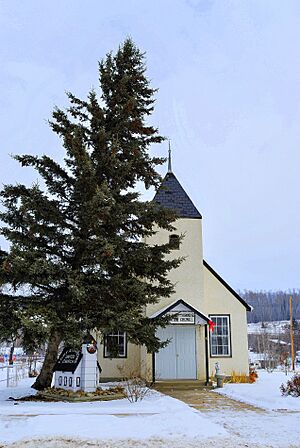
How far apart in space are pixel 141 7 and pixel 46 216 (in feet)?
21.2

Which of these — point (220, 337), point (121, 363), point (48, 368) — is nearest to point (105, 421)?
point (48, 368)

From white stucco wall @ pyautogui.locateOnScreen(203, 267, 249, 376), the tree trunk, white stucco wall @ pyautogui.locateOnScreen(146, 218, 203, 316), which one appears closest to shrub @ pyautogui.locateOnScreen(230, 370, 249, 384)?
white stucco wall @ pyautogui.locateOnScreen(203, 267, 249, 376)

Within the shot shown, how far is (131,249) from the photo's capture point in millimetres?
14578

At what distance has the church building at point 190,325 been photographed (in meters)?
18.1

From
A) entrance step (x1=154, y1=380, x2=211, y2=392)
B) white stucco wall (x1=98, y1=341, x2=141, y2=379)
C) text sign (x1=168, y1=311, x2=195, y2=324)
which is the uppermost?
text sign (x1=168, y1=311, x2=195, y2=324)

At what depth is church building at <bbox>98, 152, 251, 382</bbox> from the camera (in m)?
18.1

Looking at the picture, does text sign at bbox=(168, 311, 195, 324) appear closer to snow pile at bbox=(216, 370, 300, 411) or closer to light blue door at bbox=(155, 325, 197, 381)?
light blue door at bbox=(155, 325, 197, 381)

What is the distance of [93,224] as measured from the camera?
13.2 metres

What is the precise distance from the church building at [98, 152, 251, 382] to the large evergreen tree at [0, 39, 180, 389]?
346 centimetres

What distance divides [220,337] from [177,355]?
2590mm

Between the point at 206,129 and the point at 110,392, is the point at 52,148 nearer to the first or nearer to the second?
the point at 206,129

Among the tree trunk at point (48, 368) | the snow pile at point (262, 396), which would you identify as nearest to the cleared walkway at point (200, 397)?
the snow pile at point (262, 396)

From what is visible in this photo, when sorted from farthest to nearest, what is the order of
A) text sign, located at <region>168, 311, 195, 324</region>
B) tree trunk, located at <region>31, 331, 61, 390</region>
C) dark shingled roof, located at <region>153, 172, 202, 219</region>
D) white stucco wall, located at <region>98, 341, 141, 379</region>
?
dark shingled roof, located at <region>153, 172, 202, 219</region>, white stucco wall, located at <region>98, 341, 141, 379</region>, text sign, located at <region>168, 311, 195, 324</region>, tree trunk, located at <region>31, 331, 61, 390</region>

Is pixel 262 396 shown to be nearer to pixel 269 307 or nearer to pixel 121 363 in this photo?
pixel 121 363
